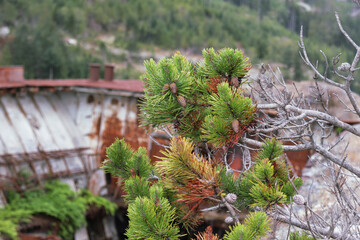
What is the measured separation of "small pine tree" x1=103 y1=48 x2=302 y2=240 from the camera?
2580mm

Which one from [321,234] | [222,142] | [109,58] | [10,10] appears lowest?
[109,58]

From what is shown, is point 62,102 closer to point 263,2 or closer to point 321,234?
point 321,234

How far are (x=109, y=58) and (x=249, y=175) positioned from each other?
162 ft

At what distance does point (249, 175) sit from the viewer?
2.89 m

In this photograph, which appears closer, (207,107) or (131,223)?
(131,223)

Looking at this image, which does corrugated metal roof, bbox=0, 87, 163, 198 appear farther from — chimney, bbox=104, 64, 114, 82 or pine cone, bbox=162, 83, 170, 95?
pine cone, bbox=162, 83, 170, 95

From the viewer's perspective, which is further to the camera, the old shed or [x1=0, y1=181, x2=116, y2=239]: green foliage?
the old shed

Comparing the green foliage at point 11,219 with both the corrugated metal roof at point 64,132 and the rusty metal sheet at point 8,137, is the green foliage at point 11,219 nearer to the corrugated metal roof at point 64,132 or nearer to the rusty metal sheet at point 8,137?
the corrugated metal roof at point 64,132

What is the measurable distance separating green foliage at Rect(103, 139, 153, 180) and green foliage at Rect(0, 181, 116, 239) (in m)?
8.69

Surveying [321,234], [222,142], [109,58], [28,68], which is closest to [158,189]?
[222,142]

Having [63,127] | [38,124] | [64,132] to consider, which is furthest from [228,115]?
[63,127]

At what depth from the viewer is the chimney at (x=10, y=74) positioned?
13352 mm

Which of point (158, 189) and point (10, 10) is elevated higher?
point (158, 189)

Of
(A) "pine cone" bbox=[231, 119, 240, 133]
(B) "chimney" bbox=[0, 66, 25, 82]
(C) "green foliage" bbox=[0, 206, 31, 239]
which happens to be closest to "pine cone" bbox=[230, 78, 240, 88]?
(A) "pine cone" bbox=[231, 119, 240, 133]
